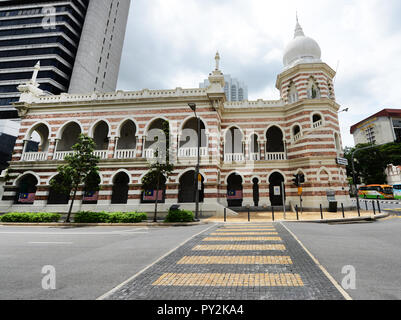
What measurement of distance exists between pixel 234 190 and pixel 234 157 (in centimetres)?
326

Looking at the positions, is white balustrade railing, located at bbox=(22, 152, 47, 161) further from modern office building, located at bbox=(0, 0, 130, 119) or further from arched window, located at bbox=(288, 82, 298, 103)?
modern office building, located at bbox=(0, 0, 130, 119)

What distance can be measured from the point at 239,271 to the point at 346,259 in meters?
2.99

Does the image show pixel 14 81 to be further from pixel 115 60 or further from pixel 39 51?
pixel 115 60

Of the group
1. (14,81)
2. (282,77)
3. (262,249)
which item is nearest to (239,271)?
(262,249)

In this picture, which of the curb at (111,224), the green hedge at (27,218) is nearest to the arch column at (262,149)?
the curb at (111,224)

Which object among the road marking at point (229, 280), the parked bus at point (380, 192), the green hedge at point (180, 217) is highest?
the parked bus at point (380, 192)

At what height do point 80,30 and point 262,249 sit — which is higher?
point 80,30

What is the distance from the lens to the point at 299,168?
18.2 metres

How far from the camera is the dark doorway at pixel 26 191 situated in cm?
1817

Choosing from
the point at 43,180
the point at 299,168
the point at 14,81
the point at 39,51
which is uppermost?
the point at 39,51

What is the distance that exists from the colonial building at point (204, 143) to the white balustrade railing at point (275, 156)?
10 centimetres

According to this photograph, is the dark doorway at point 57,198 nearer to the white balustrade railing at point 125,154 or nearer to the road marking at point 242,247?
the white balustrade railing at point 125,154

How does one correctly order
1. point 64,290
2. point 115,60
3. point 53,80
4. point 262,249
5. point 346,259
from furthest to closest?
point 115,60, point 53,80, point 262,249, point 346,259, point 64,290

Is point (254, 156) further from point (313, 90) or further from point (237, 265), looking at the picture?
point (237, 265)
